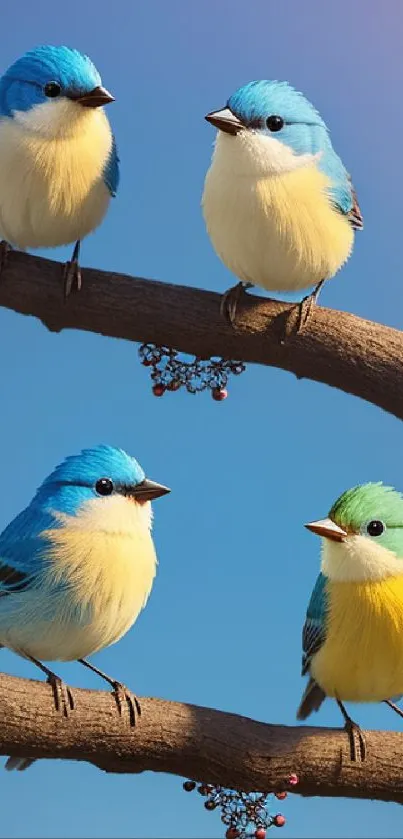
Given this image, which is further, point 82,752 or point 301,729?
point 301,729

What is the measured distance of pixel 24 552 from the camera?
8.16 ft

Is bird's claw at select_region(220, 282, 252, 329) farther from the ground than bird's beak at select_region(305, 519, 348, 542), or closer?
farther from the ground

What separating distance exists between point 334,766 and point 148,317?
3.82 feet

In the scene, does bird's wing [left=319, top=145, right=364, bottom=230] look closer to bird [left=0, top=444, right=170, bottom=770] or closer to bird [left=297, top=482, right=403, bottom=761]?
bird [left=297, top=482, right=403, bottom=761]

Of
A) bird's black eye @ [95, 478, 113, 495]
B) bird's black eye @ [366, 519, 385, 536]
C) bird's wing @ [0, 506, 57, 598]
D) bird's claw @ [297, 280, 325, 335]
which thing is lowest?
bird's wing @ [0, 506, 57, 598]

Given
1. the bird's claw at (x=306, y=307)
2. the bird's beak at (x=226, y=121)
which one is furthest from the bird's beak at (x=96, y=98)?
the bird's claw at (x=306, y=307)

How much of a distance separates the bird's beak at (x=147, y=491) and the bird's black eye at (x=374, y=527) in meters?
0.52

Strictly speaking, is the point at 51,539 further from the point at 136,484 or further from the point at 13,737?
the point at 13,737

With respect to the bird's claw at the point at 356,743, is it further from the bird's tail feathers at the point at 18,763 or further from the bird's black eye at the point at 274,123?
the bird's black eye at the point at 274,123

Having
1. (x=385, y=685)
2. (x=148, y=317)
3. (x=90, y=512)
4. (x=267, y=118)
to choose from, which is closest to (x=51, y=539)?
(x=90, y=512)

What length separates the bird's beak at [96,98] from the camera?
2762mm

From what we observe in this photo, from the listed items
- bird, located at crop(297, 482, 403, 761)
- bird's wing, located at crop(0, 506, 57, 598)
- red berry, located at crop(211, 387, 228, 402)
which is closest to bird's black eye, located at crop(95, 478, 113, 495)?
bird's wing, located at crop(0, 506, 57, 598)

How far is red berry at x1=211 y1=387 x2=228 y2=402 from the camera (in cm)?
263

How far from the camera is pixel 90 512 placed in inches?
96.8
